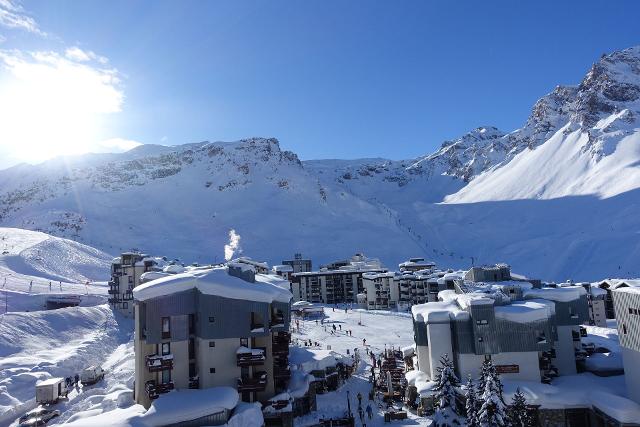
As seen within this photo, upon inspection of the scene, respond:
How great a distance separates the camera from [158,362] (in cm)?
3219

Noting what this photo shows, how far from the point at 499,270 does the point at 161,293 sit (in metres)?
33.8

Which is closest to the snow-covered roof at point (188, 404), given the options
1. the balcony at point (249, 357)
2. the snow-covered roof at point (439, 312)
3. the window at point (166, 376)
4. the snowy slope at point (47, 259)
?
the window at point (166, 376)

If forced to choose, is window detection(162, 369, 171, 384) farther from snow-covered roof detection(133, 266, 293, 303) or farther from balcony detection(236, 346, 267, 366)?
snow-covered roof detection(133, 266, 293, 303)

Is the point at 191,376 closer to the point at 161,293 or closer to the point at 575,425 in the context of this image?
the point at 161,293

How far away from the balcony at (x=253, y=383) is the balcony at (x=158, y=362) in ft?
16.3

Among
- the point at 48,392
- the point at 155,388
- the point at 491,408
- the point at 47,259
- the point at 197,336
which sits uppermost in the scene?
the point at 47,259

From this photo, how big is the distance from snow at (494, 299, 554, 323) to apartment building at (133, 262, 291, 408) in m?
18.5

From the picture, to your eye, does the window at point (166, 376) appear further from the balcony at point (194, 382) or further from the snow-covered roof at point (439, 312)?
the snow-covered roof at point (439, 312)

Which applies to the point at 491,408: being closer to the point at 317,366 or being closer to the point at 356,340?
the point at 317,366

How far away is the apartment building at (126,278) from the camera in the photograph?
74125 mm

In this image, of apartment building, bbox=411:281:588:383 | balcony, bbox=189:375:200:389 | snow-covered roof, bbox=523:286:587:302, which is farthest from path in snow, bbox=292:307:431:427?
snow-covered roof, bbox=523:286:587:302

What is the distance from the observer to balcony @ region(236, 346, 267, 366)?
111ft

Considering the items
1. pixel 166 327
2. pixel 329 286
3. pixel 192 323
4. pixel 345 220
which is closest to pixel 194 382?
pixel 192 323

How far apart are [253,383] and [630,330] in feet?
82.3
